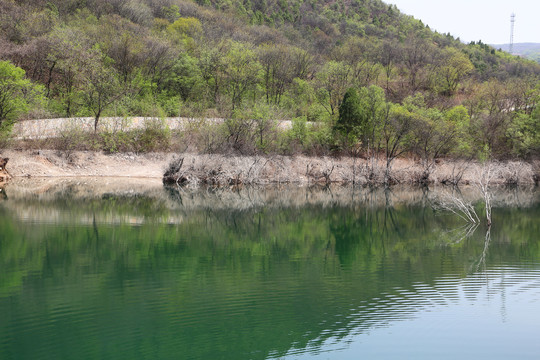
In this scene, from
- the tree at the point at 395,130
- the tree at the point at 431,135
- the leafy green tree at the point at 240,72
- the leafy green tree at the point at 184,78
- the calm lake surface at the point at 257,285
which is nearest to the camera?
the calm lake surface at the point at 257,285

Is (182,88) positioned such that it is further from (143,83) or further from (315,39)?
(315,39)

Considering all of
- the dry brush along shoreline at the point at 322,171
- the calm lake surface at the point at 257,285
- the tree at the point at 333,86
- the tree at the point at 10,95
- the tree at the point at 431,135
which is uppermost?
the tree at the point at 333,86

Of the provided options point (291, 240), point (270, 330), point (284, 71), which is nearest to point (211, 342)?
point (270, 330)

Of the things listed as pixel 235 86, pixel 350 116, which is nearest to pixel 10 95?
pixel 235 86

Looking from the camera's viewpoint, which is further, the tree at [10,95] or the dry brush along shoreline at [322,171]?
the dry brush along shoreline at [322,171]

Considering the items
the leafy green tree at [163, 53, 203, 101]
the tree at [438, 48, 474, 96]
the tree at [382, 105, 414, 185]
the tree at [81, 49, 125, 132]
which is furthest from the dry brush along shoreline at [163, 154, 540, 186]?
the tree at [438, 48, 474, 96]

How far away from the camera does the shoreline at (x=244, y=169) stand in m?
46.1

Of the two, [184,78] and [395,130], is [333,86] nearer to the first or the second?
[395,130]

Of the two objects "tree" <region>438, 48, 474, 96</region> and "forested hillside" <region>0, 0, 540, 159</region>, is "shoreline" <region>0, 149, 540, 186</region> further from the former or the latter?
"tree" <region>438, 48, 474, 96</region>

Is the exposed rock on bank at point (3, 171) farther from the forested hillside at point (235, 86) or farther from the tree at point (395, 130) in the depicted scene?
the tree at point (395, 130)

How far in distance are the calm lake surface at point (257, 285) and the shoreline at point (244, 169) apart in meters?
15.2

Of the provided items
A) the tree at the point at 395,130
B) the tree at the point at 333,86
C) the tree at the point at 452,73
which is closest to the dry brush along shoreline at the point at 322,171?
the tree at the point at 395,130

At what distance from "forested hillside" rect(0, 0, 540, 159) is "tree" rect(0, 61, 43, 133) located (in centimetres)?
9

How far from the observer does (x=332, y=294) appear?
1484 centimetres
